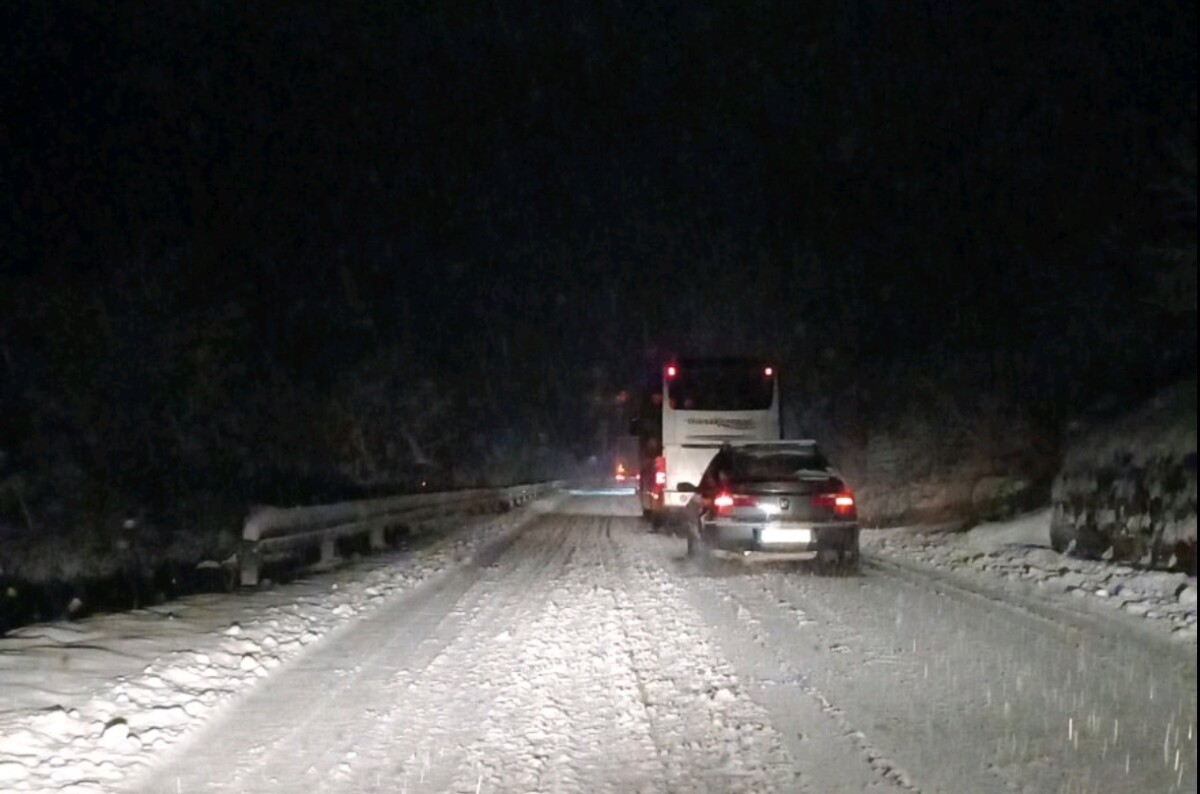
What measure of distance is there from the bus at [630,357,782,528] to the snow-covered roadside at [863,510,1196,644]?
3999 millimetres

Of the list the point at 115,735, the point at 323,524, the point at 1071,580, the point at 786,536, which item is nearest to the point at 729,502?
the point at 786,536

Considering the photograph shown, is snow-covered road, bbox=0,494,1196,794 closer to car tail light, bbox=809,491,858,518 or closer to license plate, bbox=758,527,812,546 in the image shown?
license plate, bbox=758,527,812,546

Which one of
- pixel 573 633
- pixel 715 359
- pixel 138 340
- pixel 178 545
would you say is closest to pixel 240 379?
pixel 138 340

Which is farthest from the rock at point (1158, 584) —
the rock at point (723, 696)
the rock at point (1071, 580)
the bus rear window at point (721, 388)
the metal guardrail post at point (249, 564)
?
the bus rear window at point (721, 388)

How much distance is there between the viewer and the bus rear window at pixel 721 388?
87.5 feet

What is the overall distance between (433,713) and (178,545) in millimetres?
19923

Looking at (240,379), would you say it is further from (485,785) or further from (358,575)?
(485,785)

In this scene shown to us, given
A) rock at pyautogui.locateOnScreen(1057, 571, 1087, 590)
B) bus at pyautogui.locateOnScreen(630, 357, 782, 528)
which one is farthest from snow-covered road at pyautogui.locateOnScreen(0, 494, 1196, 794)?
bus at pyautogui.locateOnScreen(630, 357, 782, 528)

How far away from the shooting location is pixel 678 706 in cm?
796

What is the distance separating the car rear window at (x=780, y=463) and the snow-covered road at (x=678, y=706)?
3.65m

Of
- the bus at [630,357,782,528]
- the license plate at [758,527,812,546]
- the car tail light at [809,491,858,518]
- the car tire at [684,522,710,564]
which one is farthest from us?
the bus at [630,357,782,528]

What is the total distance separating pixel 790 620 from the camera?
38.9ft

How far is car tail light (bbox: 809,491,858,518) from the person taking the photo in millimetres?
15805

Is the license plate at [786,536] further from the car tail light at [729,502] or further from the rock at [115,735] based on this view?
the rock at [115,735]
